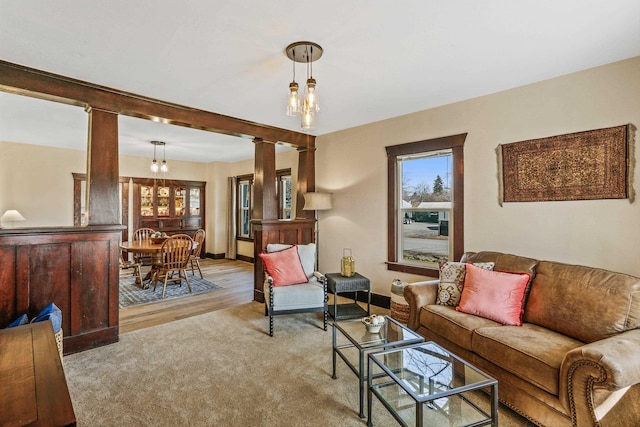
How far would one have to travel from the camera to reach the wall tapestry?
8.57 ft

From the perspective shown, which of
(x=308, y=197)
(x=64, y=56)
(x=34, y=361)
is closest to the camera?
(x=34, y=361)

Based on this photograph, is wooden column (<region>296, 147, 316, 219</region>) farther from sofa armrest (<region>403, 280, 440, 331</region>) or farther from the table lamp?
the table lamp

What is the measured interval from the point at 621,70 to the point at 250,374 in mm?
3962

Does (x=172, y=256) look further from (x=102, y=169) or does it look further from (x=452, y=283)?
(x=452, y=283)

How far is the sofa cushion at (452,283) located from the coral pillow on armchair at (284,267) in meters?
1.55

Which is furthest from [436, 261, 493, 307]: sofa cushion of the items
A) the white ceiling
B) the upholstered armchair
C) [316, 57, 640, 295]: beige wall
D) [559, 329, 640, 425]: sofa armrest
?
the white ceiling

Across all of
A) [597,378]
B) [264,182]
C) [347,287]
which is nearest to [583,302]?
[597,378]

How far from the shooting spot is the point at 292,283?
3.69 metres

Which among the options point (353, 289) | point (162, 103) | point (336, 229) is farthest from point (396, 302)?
point (162, 103)

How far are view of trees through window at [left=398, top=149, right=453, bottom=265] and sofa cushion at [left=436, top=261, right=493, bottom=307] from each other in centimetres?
88

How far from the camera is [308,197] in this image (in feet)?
15.6

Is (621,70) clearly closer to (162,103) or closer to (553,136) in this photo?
(553,136)

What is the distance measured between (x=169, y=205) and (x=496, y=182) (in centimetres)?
704

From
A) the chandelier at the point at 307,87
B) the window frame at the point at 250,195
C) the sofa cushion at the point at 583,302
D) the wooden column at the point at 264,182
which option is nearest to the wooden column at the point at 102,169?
the wooden column at the point at 264,182
